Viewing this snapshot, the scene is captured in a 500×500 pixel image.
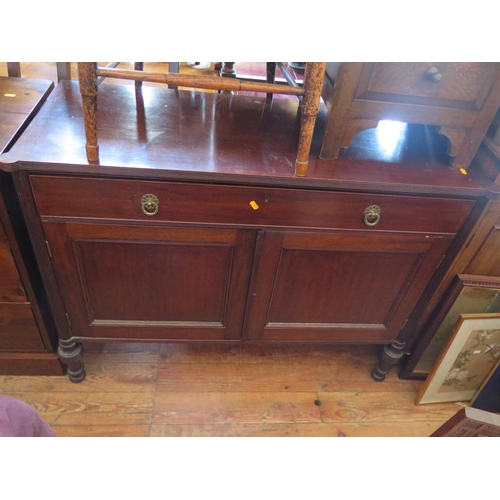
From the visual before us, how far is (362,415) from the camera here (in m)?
1.25

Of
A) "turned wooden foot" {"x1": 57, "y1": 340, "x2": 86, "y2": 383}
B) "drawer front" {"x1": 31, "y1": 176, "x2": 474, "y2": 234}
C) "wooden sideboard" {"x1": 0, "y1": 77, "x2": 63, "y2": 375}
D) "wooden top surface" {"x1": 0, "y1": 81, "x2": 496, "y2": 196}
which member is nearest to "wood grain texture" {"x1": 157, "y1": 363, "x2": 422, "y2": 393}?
"turned wooden foot" {"x1": 57, "y1": 340, "x2": 86, "y2": 383}

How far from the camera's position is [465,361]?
1.22 meters

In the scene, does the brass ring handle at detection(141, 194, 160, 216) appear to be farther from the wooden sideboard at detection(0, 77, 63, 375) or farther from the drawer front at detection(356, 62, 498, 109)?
the drawer front at detection(356, 62, 498, 109)

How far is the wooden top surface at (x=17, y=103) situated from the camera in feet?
2.88

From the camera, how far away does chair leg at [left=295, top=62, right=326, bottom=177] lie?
2.43 feet

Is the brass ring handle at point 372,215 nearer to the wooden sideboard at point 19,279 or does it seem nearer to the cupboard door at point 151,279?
the cupboard door at point 151,279

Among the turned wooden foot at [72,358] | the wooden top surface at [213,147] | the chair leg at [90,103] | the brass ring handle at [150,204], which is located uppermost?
the chair leg at [90,103]

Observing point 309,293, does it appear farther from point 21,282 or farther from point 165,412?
point 21,282

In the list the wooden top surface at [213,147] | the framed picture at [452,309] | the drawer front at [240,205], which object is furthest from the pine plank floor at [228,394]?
the wooden top surface at [213,147]

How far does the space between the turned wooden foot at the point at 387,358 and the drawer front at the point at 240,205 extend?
1.48 feet

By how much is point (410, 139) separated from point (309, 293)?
1.54 ft
